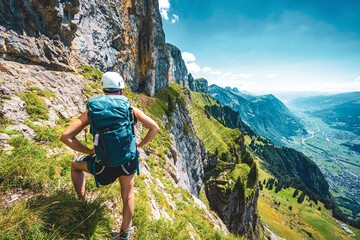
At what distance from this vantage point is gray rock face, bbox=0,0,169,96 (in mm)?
11297

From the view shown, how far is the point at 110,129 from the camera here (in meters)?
3.10

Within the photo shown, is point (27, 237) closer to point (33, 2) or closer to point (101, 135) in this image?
point (101, 135)

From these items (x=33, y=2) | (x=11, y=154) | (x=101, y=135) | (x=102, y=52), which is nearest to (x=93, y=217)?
(x=101, y=135)

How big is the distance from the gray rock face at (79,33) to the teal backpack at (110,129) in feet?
45.9

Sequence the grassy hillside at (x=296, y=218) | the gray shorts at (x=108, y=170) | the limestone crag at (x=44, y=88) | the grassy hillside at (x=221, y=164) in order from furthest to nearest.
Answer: the grassy hillside at (x=296, y=218), the grassy hillside at (x=221, y=164), the limestone crag at (x=44, y=88), the gray shorts at (x=108, y=170)

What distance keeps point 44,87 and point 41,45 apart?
16.9 ft

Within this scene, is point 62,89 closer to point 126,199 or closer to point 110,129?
point 110,129

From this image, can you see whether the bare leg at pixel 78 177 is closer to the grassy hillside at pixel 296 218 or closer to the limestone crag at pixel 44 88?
the limestone crag at pixel 44 88

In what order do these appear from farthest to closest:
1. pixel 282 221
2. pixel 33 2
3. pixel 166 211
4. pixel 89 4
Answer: pixel 282 221
pixel 89 4
pixel 33 2
pixel 166 211

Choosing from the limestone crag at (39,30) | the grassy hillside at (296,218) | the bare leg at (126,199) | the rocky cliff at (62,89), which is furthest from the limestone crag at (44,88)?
the grassy hillside at (296,218)

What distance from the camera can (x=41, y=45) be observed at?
1291cm

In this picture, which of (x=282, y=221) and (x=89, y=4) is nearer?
(x=89, y=4)

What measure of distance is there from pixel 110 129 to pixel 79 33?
73.6 ft

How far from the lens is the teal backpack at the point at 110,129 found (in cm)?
306
